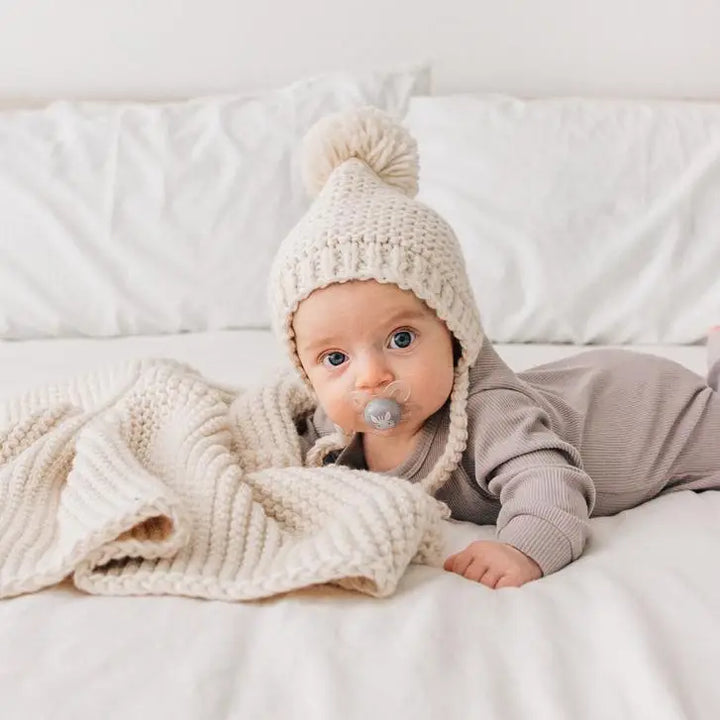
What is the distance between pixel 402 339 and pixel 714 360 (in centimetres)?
51

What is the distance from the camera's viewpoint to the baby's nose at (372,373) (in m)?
0.94

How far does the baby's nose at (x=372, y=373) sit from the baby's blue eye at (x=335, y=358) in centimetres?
4

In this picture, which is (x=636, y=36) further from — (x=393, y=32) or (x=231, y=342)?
(x=231, y=342)

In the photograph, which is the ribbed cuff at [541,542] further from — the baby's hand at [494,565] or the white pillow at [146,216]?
the white pillow at [146,216]

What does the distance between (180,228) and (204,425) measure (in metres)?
0.79

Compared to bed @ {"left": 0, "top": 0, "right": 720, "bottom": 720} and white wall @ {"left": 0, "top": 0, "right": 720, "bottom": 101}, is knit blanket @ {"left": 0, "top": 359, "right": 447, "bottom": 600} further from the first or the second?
white wall @ {"left": 0, "top": 0, "right": 720, "bottom": 101}

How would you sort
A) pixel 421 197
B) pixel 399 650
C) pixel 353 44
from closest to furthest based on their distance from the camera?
pixel 399 650 → pixel 421 197 → pixel 353 44

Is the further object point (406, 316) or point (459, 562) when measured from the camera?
point (406, 316)

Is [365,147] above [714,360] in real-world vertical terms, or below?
above

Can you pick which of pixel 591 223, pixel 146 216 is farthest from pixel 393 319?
pixel 146 216

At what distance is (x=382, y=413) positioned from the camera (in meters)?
0.95

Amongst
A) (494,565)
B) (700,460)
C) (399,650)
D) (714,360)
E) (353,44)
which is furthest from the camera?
(353,44)

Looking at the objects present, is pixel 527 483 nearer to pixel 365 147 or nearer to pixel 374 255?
pixel 374 255

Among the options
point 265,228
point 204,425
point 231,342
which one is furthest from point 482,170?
point 204,425
